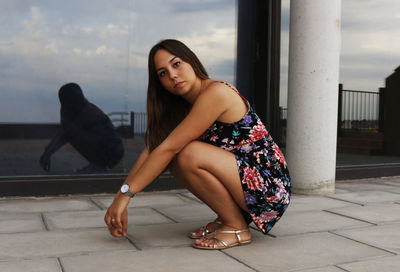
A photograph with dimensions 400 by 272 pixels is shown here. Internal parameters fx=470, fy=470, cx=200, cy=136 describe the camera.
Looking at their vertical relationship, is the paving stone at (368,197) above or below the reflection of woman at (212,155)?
below

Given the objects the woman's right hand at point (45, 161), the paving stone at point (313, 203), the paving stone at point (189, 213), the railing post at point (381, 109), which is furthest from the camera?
the railing post at point (381, 109)

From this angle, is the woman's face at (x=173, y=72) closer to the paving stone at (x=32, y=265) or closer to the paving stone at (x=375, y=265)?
the paving stone at (x=32, y=265)

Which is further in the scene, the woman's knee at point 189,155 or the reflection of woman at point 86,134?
the reflection of woman at point 86,134

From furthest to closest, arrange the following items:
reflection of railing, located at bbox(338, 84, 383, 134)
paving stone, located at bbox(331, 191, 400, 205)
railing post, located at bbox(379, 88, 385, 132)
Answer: railing post, located at bbox(379, 88, 385, 132), reflection of railing, located at bbox(338, 84, 383, 134), paving stone, located at bbox(331, 191, 400, 205)

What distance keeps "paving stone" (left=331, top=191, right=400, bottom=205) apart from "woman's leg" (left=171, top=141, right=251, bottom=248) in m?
1.89

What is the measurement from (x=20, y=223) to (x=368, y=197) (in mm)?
3043

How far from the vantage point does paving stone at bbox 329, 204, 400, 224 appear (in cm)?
345

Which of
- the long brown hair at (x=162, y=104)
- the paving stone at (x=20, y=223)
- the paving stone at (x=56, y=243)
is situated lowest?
the paving stone at (x=20, y=223)

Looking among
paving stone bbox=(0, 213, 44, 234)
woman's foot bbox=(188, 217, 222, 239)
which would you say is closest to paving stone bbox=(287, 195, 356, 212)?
woman's foot bbox=(188, 217, 222, 239)

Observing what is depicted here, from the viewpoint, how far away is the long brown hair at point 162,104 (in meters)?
2.59

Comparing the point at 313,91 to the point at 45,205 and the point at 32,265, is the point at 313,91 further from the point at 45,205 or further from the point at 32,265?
the point at 32,265

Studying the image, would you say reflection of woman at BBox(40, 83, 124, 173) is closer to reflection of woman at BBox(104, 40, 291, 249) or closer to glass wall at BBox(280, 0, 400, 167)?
reflection of woman at BBox(104, 40, 291, 249)

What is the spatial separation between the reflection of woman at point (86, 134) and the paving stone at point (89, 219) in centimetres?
111

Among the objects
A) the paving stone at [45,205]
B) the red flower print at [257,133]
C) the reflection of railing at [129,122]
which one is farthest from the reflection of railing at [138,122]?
the red flower print at [257,133]
